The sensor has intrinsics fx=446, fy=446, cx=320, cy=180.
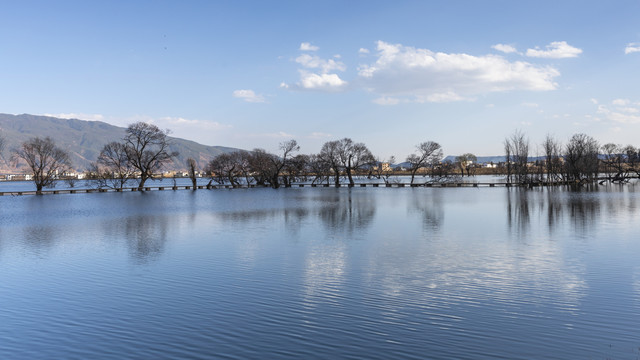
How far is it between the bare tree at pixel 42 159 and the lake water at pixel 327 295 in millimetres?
70866

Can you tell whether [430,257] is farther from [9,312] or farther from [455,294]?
[9,312]

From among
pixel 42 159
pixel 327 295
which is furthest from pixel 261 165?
pixel 327 295

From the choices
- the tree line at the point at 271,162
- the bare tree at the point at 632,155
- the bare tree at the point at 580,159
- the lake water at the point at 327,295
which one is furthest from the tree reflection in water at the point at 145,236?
the bare tree at the point at 632,155

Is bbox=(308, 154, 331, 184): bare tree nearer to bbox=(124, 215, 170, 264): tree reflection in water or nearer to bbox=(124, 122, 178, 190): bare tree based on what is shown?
bbox=(124, 122, 178, 190): bare tree

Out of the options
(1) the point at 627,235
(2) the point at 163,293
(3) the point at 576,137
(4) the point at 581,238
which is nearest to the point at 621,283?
(4) the point at 581,238

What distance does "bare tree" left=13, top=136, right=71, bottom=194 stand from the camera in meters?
83.8

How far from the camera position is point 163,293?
13086mm

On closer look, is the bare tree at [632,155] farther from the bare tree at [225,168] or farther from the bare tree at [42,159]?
the bare tree at [42,159]

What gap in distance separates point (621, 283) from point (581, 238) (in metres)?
9.55

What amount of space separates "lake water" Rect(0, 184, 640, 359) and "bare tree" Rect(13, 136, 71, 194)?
70.9 metres

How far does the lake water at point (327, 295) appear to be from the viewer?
8.72 meters

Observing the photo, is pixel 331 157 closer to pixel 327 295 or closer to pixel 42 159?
pixel 42 159

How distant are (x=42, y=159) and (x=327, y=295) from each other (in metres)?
90.1

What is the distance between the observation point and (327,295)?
12320 millimetres
